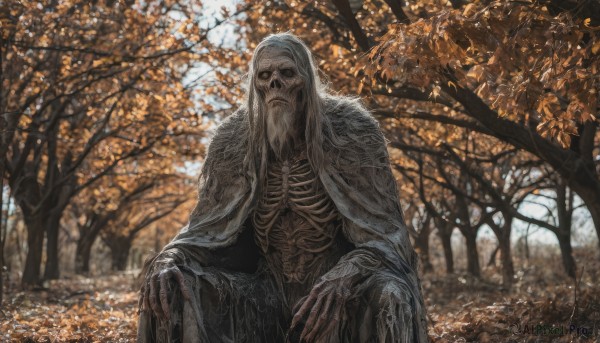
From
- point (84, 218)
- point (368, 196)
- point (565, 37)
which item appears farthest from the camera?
point (84, 218)

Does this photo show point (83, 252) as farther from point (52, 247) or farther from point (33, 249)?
point (33, 249)

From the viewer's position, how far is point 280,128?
4137 mm

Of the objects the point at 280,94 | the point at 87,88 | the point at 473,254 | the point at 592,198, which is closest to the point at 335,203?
the point at 280,94

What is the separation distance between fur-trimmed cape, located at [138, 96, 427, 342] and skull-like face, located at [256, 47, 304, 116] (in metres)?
0.27

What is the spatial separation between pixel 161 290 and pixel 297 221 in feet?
3.49

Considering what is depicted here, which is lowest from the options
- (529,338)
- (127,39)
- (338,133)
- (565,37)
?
(529,338)

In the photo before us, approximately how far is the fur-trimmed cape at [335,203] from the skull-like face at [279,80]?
0.27 m

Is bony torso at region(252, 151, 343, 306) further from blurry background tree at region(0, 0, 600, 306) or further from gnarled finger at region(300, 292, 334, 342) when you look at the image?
blurry background tree at region(0, 0, 600, 306)

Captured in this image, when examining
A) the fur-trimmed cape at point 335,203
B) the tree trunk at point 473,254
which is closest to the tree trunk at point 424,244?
the tree trunk at point 473,254

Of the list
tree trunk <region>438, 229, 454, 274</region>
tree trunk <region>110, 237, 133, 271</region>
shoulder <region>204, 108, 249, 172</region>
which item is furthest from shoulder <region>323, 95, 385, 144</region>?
tree trunk <region>110, 237, 133, 271</region>

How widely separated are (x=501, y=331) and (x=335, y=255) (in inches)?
118

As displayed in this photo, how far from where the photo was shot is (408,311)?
127 inches

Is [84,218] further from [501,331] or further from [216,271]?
[216,271]

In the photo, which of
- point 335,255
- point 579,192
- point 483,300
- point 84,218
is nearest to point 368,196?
point 335,255
